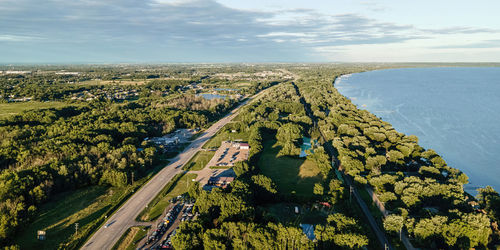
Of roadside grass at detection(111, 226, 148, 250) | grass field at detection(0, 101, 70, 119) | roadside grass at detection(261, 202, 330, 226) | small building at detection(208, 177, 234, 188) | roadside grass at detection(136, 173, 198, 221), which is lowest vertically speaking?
roadside grass at detection(111, 226, 148, 250)

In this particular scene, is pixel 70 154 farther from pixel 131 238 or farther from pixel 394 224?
pixel 394 224

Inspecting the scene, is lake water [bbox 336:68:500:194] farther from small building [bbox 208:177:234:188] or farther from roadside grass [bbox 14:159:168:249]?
roadside grass [bbox 14:159:168:249]

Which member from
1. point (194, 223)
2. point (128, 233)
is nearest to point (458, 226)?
point (194, 223)

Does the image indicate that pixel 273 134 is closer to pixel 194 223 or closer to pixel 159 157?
pixel 159 157

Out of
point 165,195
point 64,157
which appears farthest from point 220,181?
point 64,157

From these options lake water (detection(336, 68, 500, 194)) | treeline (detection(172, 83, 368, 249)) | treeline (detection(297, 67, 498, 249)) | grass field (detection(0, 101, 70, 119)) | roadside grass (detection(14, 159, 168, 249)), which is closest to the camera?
treeline (detection(172, 83, 368, 249))

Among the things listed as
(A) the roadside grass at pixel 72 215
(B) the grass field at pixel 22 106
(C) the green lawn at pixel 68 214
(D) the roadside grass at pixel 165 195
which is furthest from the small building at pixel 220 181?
(B) the grass field at pixel 22 106

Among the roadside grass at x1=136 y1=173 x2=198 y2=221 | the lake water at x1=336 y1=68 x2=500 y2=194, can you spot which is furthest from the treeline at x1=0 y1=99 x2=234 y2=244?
the lake water at x1=336 y1=68 x2=500 y2=194
